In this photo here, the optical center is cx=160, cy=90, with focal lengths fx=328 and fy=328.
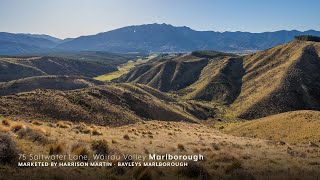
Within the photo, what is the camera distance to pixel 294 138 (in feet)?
173

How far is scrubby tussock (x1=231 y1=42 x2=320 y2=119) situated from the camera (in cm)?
13400

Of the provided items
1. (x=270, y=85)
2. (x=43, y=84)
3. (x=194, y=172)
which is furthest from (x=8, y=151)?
(x=270, y=85)

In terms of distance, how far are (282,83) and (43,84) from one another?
108461 mm

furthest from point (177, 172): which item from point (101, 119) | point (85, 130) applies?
point (101, 119)

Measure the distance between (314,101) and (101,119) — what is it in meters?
115

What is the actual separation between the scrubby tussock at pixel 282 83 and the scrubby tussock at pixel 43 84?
246ft

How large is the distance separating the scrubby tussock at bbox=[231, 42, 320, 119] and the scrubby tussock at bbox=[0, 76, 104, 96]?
75054 millimetres

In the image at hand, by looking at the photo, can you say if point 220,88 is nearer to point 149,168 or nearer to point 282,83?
point 282,83

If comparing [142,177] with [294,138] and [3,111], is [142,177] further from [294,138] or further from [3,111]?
[294,138]

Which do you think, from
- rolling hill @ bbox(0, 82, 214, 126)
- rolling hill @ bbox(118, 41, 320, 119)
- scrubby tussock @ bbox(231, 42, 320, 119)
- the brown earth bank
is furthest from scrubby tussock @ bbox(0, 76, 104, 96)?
the brown earth bank

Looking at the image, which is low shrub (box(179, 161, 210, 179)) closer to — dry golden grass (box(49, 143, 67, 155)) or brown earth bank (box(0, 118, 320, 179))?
brown earth bank (box(0, 118, 320, 179))

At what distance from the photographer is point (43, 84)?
151 metres

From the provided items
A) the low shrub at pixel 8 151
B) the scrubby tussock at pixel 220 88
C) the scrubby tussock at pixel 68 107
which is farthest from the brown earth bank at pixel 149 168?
the scrubby tussock at pixel 220 88

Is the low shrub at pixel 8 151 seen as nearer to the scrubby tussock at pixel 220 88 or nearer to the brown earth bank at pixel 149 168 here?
the brown earth bank at pixel 149 168
